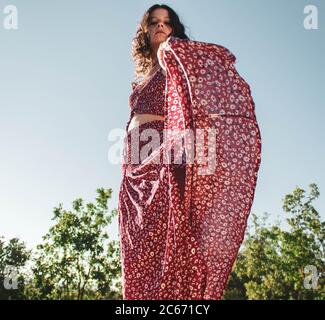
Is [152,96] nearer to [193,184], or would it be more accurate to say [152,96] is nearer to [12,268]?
[193,184]

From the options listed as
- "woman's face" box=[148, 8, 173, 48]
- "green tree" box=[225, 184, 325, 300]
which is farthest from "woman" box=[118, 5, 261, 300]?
"green tree" box=[225, 184, 325, 300]

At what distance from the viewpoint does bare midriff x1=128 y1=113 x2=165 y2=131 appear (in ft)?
9.84

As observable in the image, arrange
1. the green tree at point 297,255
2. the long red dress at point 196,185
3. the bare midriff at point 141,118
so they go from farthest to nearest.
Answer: the green tree at point 297,255
the bare midriff at point 141,118
the long red dress at point 196,185

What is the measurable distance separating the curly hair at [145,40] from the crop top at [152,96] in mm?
401

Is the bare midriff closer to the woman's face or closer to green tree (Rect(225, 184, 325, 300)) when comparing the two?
the woman's face

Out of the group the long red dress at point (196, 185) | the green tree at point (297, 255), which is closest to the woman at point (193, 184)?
the long red dress at point (196, 185)

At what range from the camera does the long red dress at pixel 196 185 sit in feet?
7.48

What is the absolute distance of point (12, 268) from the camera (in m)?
30.1

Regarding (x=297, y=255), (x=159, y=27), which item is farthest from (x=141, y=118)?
(x=297, y=255)

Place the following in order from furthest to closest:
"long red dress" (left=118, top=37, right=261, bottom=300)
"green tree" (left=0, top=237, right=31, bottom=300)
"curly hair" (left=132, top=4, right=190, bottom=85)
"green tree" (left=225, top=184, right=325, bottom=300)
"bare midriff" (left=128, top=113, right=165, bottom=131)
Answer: "green tree" (left=0, top=237, right=31, bottom=300) → "green tree" (left=225, top=184, right=325, bottom=300) → "curly hair" (left=132, top=4, right=190, bottom=85) → "bare midriff" (left=128, top=113, right=165, bottom=131) → "long red dress" (left=118, top=37, right=261, bottom=300)

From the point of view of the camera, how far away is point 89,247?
21.3 metres

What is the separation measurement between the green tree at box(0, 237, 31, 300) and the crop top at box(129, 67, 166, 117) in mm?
28261

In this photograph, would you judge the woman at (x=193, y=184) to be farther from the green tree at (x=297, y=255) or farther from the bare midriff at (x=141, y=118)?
the green tree at (x=297, y=255)
